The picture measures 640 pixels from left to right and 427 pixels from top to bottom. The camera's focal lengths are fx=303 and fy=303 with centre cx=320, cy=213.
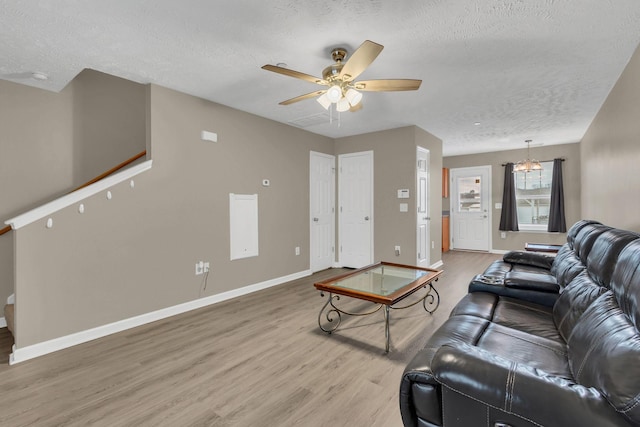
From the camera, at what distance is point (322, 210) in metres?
5.38

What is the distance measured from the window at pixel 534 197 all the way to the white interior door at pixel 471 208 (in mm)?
650

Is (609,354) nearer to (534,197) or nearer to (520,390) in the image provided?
(520,390)

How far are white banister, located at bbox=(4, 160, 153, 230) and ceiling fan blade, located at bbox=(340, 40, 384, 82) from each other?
87.2 inches

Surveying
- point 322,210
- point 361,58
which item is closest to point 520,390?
point 361,58

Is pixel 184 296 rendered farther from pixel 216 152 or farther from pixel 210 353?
pixel 216 152

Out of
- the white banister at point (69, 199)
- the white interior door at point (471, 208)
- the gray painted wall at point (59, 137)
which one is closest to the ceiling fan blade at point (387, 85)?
the white banister at point (69, 199)

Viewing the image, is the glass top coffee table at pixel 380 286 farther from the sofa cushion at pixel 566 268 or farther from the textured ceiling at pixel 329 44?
the textured ceiling at pixel 329 44

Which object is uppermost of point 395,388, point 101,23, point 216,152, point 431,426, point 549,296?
point 101,23

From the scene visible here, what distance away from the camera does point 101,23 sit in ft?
7.00

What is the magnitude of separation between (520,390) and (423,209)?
4.34 m

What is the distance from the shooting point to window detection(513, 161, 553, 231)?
6.80 m

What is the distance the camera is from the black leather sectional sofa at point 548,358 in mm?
925

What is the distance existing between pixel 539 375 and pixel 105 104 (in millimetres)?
4907

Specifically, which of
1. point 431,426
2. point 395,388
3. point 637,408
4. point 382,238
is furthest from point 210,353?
point 382,238
